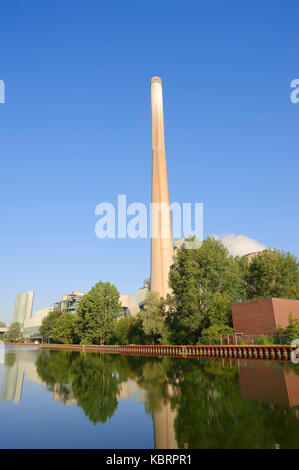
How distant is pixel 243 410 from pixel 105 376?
17278 millimetres

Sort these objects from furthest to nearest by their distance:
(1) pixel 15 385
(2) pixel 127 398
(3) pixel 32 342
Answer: (3) pixel 32 342, (1) pixel 15 385, (2) pixel 127 398

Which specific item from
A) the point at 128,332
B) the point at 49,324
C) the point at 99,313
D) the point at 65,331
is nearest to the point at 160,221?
the point at 128,332

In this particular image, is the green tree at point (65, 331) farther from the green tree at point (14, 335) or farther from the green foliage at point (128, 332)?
the green tree at point (14, 335)

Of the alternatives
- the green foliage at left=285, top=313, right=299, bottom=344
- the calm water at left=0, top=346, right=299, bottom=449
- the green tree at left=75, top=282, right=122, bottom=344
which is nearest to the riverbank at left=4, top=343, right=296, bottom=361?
the green foliage at left=285, top=313, right=299, bottom=344

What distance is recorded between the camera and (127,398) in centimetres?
1962

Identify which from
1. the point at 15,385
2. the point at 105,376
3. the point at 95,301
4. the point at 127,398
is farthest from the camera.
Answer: the point at 95,301

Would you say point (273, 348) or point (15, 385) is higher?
point (273, 348)

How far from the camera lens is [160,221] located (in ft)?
243

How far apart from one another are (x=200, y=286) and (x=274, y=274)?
17836 millimetres

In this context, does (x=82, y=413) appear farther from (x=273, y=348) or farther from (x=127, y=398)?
A: (x=273, y=348)

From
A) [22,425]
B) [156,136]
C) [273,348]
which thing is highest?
[156,136]

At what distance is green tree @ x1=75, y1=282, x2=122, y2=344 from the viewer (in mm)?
82625

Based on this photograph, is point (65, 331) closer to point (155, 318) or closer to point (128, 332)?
point (128, 332)

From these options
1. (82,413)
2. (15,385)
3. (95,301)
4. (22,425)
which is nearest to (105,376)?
(15,385)
